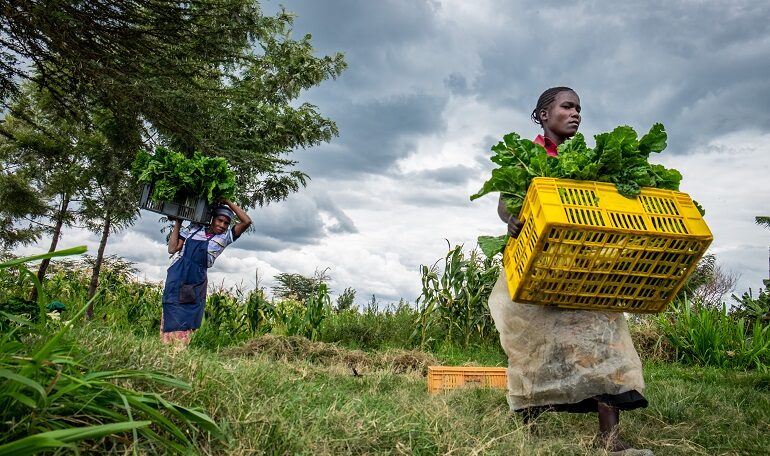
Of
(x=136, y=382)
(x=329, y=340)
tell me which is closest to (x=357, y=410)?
(x=136, y=382)

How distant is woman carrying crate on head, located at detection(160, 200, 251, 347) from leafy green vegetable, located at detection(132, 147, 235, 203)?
1.06ft

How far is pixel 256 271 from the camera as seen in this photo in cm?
853

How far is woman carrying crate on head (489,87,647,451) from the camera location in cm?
290

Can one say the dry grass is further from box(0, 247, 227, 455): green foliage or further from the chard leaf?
box(0, 247, 227, 455): green foliage

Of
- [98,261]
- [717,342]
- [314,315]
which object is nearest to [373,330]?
[314,315]

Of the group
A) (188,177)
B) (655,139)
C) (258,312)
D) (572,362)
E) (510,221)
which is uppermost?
(188,177)

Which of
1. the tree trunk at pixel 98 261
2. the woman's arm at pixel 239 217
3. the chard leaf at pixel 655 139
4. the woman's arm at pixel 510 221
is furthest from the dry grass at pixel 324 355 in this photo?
the tree trunk at pixel 98 261

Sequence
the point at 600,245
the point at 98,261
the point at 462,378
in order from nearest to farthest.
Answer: the point at 600,245, the point at 462,378, the point at 98,261

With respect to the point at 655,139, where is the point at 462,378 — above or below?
below

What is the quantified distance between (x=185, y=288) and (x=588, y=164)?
3.91 meters

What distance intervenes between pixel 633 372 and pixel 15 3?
717 cm

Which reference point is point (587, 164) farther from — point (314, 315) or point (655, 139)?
point (314, 315)

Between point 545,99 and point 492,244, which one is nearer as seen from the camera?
point 492,244

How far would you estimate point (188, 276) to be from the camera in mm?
5363
